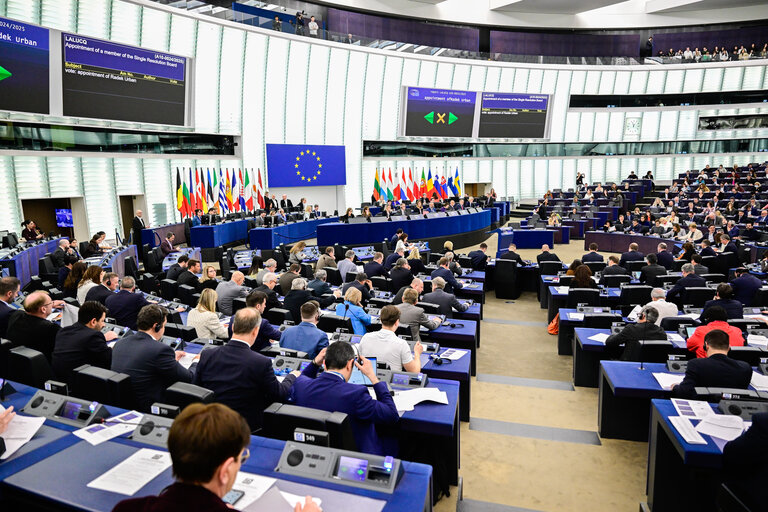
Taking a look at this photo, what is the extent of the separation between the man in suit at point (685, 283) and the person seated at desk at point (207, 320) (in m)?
6.38

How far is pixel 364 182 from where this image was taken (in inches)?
955

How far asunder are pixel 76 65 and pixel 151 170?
4.56 m

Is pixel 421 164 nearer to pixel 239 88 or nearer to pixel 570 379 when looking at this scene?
pixel 239 88

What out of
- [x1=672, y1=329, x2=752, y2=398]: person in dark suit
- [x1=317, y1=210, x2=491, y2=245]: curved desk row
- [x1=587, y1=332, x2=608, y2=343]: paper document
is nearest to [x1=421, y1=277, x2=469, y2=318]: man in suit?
[x1=587, y1=332, x2=608, y2=343]: paper document

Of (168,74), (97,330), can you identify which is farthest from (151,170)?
(97,330)

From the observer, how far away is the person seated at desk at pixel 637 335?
195 inches

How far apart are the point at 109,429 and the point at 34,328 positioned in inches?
87.6

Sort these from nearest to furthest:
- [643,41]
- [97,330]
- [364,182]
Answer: [97,330], [364,182], [643,41]

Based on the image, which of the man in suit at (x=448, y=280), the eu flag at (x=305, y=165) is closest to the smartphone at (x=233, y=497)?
the man in suit at (x=448, y=280)

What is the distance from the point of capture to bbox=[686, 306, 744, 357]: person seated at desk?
459cm

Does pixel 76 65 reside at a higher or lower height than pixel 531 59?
lower

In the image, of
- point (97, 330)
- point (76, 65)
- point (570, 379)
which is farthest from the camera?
point (76, 65)

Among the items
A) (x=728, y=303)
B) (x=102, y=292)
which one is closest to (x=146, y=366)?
(x=102, y=292)

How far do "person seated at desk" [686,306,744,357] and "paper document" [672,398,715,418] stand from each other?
1297 millimetres
